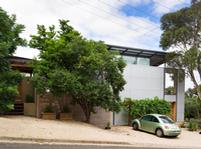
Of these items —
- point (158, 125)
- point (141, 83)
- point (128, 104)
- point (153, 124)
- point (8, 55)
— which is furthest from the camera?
point (141, 83)

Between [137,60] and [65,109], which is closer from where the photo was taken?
[65,109]

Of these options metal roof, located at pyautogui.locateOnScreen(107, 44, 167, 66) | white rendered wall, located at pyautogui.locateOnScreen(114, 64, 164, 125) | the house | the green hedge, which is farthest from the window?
the green hedge

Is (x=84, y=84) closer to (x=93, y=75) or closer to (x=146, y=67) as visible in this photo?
(x=93, y=75)

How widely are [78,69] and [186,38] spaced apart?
1492 centimetres

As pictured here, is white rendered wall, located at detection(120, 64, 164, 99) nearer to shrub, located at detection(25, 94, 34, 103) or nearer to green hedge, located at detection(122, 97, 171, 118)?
green hedge, located at detection(122, 97, 171, 118)

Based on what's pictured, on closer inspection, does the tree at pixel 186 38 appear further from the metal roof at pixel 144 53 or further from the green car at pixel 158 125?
the green car at pixel 158 125

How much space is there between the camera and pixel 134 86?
32656 mm

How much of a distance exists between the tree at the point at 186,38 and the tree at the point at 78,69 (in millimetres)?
10439

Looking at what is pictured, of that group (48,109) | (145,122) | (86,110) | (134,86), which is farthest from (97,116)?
(134,86)

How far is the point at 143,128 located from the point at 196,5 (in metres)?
15.4

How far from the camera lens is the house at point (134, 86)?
86.9 feet

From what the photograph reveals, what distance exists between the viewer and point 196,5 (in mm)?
34938

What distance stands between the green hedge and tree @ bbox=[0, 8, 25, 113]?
1082 cm

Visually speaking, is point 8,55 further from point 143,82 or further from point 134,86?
point 143,82
